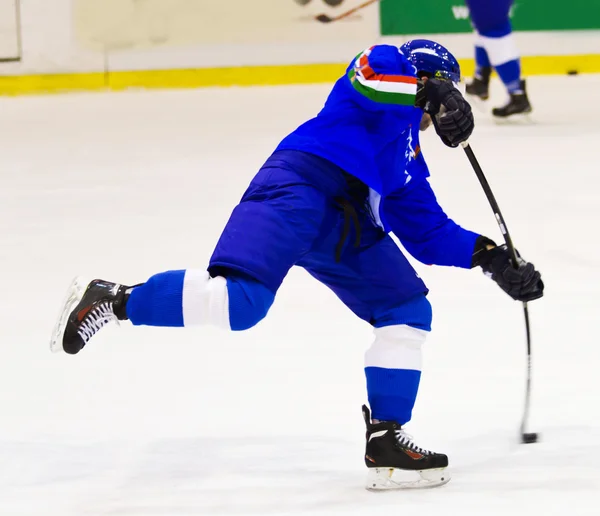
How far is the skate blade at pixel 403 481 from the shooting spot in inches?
85.7

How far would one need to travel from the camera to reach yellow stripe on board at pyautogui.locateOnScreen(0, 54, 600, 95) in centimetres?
817

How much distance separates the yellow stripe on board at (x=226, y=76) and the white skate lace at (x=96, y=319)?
20.5 feet

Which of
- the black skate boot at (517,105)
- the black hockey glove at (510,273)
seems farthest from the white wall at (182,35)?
the black hockey glove at (510,273)

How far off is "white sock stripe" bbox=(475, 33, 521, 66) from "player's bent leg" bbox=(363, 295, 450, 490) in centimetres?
481

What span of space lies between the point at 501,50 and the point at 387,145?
15.6ft

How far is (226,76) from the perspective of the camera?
8.30 meters

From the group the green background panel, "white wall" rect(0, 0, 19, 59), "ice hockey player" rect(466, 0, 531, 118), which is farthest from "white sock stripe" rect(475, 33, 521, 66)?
"white wall" rect(0, 0, 19, 59)

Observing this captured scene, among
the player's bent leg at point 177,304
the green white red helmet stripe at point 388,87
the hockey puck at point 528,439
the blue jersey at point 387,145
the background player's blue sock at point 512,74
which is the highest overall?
the green white red helmet stripe at point 388,87

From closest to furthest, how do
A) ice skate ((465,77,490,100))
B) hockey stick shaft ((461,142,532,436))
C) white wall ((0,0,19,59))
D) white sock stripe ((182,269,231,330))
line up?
white sock stripe ((182,269,231,330)) < hockey stick shaft ((461,142,532,436)) < ice skate ((465,77,490,100)) < white wall ((0,0,19,59))

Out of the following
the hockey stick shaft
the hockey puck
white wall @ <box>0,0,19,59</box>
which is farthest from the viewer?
white wall @ <box>0,0,19,59</box>

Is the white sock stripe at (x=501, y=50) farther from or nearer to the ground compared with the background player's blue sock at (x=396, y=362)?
nearer to the ground

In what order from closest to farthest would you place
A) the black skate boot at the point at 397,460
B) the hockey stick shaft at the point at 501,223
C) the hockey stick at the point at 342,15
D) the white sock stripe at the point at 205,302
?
the white sock stripe at the point at 205,302 → the black skate boot at the point at 397,460 → the hockey stick shaft at the point at 501,223 → the hockey stick at the point at 342,15

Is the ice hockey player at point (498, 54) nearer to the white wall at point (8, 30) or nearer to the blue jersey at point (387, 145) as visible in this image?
the white wall at point (8, 30)

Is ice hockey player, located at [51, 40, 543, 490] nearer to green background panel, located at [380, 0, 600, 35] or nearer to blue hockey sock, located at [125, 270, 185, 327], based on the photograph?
blue hockey sock, located at [125, 270, 185, 327]
